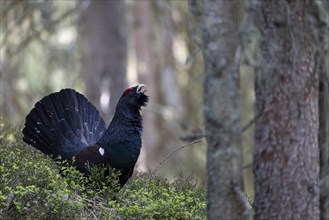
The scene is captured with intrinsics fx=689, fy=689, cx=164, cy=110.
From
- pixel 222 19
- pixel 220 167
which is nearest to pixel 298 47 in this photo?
pixel 222 19

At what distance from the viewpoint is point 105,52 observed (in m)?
14.2

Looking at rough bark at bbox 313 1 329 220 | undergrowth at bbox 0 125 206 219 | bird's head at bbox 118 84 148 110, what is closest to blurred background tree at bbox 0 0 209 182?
bird's head at bbox 118 84 148 110

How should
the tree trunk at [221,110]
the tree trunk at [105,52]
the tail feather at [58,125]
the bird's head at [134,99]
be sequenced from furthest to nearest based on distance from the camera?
the tree trunk at [105,52]
the tail feather at [58,125]
the bird's head at [134,99]
the tree trunk at [221,110]

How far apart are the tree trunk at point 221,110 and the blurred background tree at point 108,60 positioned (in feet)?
15.6

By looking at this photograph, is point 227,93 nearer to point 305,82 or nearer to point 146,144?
point 305,82

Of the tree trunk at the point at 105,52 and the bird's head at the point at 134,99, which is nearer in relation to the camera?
the bird's head at the point at 134,99

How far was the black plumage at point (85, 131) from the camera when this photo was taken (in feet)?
22.6

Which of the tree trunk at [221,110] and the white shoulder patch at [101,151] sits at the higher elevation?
the white shoulder patch at [101,151]

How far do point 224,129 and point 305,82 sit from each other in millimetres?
778

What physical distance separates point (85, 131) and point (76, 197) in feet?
7.28

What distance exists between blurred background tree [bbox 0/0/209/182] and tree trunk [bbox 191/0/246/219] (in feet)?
15.6

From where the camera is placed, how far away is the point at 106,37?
14359mm

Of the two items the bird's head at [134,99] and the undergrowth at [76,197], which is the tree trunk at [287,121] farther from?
the bird's head at [134,99]

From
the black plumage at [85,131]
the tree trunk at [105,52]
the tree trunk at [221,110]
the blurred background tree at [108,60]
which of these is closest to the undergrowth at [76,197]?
the black plumage at [85,131]
